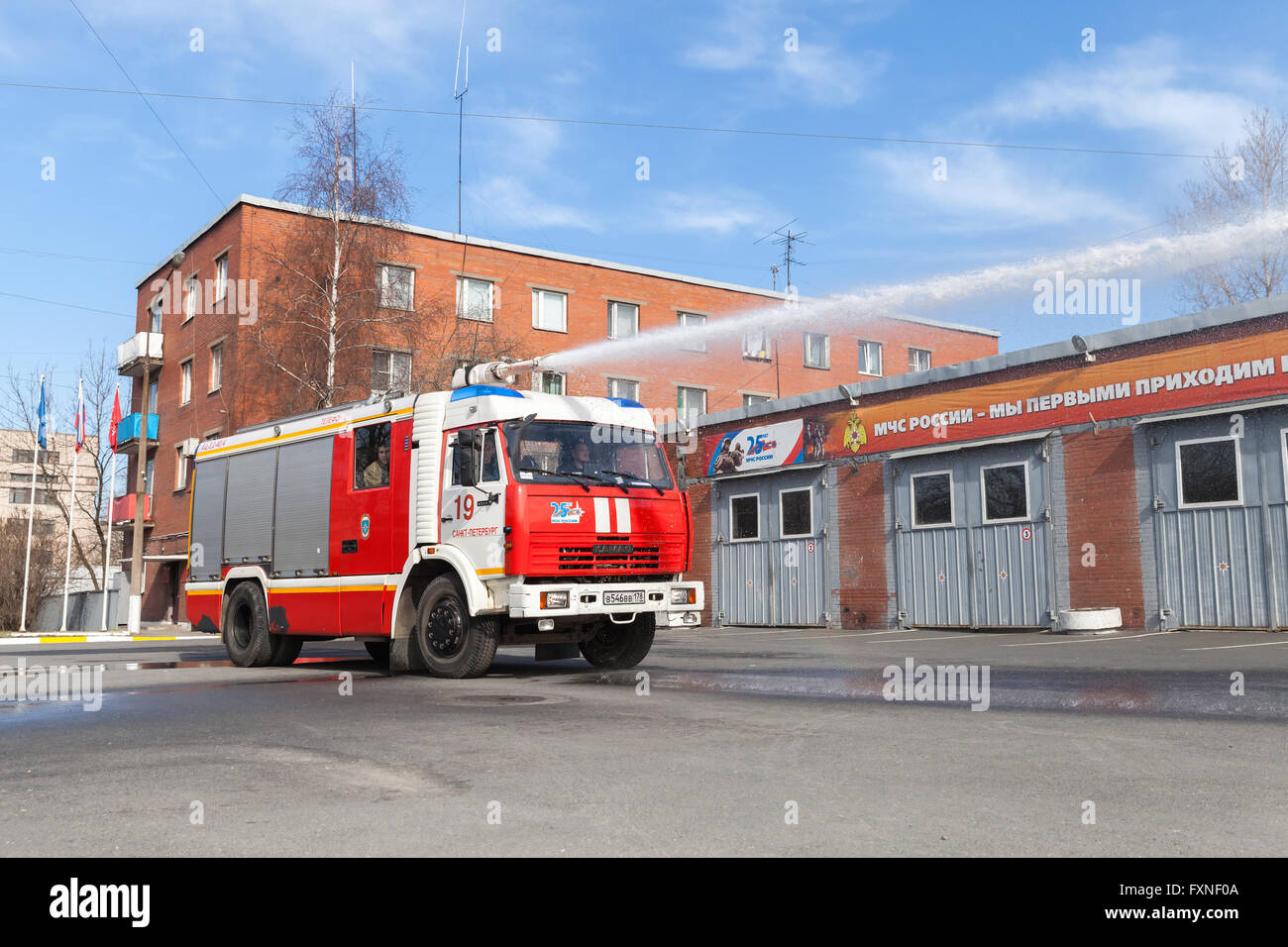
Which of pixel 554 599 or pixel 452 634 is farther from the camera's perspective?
pixel 452 634

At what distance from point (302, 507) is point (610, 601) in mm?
4564

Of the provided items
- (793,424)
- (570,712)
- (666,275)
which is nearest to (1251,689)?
(570,712)

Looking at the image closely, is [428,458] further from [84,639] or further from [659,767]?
[84,639]

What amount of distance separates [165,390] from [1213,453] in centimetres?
3480

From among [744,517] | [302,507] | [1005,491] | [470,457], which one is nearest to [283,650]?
[302,507]

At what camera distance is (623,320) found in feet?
141

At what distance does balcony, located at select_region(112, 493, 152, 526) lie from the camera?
3950cm

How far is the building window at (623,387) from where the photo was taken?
1581 inches

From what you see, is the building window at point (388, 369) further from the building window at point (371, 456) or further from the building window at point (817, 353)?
the building window at point (371, 456)

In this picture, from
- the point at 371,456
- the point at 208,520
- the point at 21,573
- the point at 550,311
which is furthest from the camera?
the point at 21,573

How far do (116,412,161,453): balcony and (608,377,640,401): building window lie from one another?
Result: 16.6 m

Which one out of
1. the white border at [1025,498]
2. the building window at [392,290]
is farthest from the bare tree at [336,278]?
the white border at [1025,498]

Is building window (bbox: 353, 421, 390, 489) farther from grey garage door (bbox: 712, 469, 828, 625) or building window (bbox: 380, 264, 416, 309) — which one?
building window (bbox: 380, 264, 416, 309)
